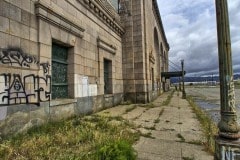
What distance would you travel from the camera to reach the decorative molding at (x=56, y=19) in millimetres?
6352

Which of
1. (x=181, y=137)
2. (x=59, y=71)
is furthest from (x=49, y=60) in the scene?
(x=181, y=137)

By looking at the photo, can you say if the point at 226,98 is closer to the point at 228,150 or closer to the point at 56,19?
the point at 228,150

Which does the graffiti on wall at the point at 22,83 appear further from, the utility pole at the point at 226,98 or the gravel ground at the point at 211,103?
the gravel ground at the point at 211,103

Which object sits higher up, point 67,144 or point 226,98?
point 226,98

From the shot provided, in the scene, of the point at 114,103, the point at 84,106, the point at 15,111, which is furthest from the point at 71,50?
the point at 114,103

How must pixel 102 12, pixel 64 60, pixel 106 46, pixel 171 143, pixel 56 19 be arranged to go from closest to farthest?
pixel 171 143 → pixel 56 19 → pixel 64 60 → pixel 102 12 → pixel 106 46

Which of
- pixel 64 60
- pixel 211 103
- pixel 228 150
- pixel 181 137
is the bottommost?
pixel 211 103

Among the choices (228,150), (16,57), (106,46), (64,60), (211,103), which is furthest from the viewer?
(211,103)

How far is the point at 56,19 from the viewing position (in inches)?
283

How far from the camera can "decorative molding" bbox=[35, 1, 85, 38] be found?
250 inches

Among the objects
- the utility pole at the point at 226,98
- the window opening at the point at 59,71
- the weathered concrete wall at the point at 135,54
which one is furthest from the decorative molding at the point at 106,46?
the utility pole at the point at 226,98

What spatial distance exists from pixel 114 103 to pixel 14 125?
8062mm

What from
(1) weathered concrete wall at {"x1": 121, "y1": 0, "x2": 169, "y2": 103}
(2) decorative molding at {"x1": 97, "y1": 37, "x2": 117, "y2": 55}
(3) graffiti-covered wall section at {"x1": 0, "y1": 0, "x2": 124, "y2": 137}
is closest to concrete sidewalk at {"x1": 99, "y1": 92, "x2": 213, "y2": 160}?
(3) graffiti-covered wall section at {"x1": 0, "y1": 0, "x2": 124, "y2": 137}

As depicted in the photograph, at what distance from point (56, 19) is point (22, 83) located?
8.75ft
